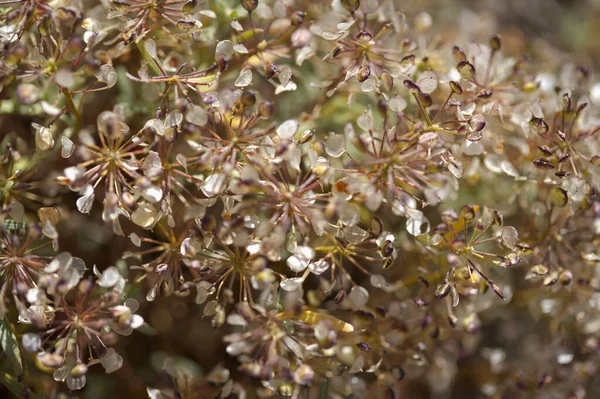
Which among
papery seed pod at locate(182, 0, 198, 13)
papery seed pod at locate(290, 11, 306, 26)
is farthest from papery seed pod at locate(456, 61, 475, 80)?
papery seed pod at locate(182, 0, 198, 13)

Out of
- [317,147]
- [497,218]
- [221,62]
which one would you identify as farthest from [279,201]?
[497,218]

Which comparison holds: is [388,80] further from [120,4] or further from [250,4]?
[120,4]

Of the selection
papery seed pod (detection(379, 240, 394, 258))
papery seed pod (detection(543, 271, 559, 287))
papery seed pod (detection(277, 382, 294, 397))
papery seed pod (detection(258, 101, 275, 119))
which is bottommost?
papery seed pod (detection(277, 382, 294, 397))

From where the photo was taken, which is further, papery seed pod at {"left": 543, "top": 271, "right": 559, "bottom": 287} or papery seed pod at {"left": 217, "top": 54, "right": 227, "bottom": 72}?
papery seed pod at {"left": 543, "top": 271, "right": 559, "bottom": 287}

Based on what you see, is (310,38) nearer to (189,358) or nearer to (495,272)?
(495,272)

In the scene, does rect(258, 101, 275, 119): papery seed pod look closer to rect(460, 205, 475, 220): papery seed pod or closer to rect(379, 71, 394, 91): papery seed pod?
rect(379, 71, 394, 91): papery seed pod

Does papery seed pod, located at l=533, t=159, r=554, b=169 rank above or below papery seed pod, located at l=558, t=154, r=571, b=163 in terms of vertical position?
below

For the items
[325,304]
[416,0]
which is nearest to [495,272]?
[325,304]

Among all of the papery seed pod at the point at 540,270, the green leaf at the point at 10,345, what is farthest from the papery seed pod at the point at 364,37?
the green leaf at the point at 10,345
